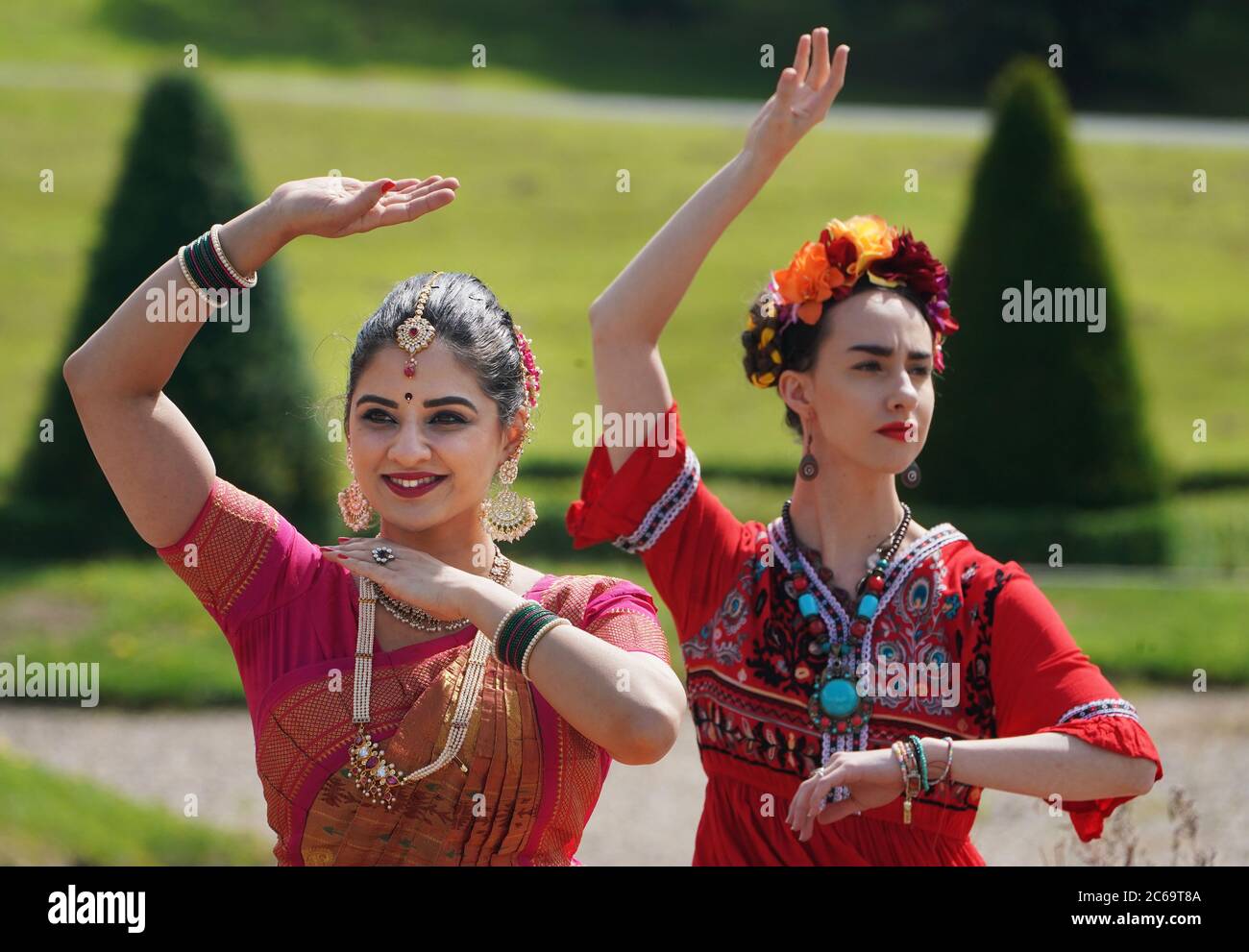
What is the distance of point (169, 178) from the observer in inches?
391

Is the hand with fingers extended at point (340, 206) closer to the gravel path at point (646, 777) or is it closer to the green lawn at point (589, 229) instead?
the gravel path at point (646, 777)

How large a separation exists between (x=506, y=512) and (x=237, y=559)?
20.9 inches

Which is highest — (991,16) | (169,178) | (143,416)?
(991,16)

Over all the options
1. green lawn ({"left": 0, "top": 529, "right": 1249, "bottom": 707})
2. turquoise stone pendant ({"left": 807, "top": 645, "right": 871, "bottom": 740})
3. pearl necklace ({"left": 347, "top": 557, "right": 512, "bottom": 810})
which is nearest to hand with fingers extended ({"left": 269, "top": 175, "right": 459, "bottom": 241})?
pearl necklace ({"left": 347, "top": 557, "right": 512, "bottom": 810})

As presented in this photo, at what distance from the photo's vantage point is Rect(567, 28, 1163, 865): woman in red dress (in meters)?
3.43

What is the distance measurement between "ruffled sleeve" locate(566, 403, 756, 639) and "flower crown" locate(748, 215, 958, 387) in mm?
267

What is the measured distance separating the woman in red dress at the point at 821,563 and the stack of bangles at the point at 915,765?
0.13 meters

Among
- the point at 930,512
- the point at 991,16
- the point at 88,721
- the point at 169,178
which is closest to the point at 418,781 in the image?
the point at 88,721

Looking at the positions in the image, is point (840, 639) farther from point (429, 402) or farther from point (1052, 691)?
point (429, 402)

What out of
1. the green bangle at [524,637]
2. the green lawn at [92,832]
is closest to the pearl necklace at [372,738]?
the green bangle at [524,637]

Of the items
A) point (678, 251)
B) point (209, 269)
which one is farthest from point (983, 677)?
point (209, 269)

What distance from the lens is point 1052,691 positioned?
10.6 feet

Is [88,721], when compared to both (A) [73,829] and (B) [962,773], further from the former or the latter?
(B) [962,773]

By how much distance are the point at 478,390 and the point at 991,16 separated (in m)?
22.6
